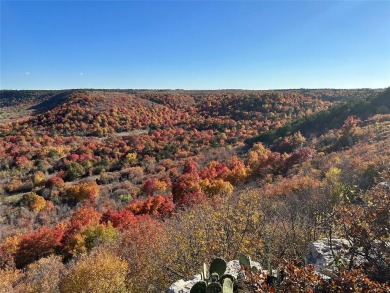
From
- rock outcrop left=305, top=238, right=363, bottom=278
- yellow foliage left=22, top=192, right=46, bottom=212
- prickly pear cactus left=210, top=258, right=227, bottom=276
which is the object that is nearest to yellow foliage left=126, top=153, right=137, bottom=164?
yellow foliage left=22, top=192, right=46, bottom=212

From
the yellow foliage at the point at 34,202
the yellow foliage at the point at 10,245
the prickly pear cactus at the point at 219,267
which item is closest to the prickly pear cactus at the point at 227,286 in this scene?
the prickly pear cactus at the point at 219,267

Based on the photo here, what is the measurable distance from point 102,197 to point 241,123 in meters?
64.0

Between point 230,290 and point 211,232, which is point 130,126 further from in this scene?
point 230,290

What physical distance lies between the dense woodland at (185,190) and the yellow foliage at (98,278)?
10 centimetres

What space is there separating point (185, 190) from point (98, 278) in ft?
93.5

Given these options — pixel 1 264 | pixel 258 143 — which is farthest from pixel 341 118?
pixel 1 264

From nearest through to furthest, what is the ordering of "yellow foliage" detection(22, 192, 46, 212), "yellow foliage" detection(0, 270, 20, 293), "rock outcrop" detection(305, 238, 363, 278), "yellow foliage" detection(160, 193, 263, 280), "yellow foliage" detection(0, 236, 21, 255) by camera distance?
"rock outcrop" detection(305, 238, 363, 278) < "yellow foliage" detection(160, 193, 263, 280) < "yellow foliage" detection(0, 270, 20, 293) < "yellow foliage" detection(0, 236, 21, 255) < "yellow foliage" detection(22, 192, 46, 212)

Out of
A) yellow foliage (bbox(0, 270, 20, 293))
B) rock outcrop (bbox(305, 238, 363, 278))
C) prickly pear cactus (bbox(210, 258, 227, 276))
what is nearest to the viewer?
prickly pear cactus (bbox(210, 258, 227, 276))

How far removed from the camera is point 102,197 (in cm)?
5447

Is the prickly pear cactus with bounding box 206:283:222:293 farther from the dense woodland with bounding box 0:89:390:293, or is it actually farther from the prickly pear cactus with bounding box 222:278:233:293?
the dense woodland with bounding box 0:89:390:293

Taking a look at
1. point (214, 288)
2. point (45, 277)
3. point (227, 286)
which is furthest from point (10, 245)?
point (227, 286)

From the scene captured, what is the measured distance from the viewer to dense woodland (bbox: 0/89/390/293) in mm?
14875

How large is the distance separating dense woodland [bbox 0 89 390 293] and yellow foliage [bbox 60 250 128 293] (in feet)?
0.34

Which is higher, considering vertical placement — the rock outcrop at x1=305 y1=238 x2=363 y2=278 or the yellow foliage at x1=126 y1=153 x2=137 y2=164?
the rock outcrop at x1=305 y1=238 x2=363 y2=278
